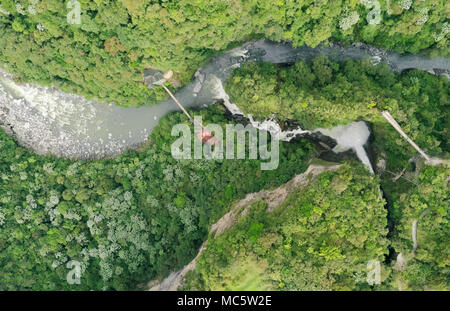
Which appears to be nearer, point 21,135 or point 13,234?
point 13,234

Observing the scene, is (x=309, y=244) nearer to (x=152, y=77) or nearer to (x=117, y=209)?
(x=117, y=209)

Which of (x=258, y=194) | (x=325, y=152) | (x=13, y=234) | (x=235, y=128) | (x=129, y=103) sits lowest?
(x=13, y=234)

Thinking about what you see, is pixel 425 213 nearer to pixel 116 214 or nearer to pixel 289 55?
pixel 289 55

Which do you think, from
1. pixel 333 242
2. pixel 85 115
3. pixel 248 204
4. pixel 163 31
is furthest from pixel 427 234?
pixel 85 115

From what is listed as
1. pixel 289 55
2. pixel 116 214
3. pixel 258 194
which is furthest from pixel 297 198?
pixel 116 214

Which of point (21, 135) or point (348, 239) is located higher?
point (21, 135)

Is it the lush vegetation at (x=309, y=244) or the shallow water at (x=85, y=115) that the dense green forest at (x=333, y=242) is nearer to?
the lush vegetation at (x=309, y=244)
